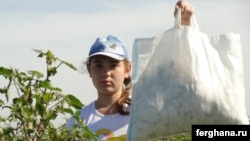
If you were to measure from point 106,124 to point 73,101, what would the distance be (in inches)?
34.3

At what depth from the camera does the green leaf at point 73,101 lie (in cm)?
162

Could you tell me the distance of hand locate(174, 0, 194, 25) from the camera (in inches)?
79.0

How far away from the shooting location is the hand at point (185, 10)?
201 centimetres

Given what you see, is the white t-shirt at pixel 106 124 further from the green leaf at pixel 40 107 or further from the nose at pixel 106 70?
the green leaf at pixel 40 107

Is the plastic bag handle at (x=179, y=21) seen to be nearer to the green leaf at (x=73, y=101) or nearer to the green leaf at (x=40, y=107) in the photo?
the green leaf at (x=73, y=101)

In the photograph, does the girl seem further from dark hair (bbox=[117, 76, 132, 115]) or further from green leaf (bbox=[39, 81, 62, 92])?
green leaf (bbox=[39, 81, 62, 92])

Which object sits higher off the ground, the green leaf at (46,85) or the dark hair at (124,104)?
the green leaf at (46,85)

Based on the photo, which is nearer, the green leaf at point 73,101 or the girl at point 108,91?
the green leaf at point 73,101

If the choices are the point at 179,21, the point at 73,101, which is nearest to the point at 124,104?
the point at 179,21

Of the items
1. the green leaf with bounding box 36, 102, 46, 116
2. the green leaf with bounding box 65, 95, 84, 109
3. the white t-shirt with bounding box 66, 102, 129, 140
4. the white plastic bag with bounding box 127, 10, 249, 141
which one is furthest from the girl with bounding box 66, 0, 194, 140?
the green leaf with bounding box 36, 102, 46, 116

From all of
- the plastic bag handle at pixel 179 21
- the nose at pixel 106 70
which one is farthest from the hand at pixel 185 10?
the nose at pixel 106 70

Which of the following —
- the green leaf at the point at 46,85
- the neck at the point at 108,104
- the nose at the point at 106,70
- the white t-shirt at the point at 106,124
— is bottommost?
the white t-shirt at the point at 106,124

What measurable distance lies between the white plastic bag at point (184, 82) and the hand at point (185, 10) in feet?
0.16

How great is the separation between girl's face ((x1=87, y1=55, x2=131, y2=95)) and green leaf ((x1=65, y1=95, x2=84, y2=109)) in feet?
2.71
